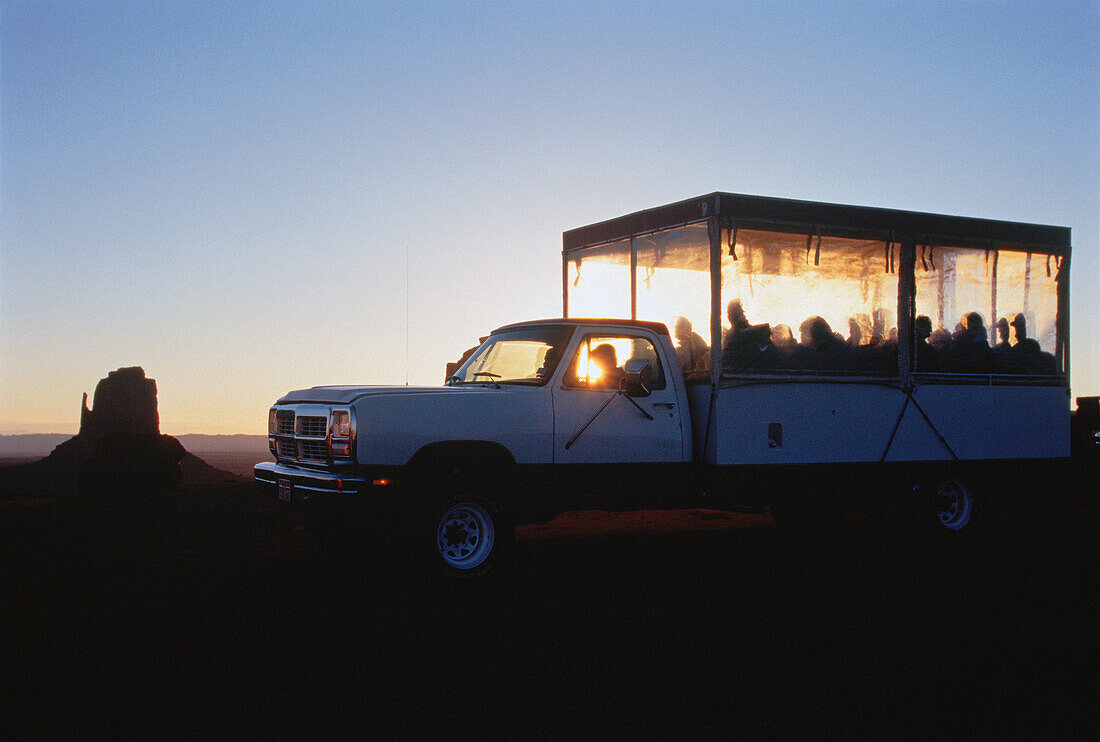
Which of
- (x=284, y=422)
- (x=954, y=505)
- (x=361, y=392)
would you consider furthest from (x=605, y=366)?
(x=954, y=505)

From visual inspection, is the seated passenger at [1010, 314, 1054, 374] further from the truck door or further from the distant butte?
the distant butte

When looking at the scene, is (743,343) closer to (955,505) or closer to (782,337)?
(782,337)

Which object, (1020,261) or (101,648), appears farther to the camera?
(1020,261)

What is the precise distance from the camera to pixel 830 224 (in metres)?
10.6

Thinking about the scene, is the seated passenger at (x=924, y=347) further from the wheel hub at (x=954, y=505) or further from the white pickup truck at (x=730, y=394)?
the wheel hub at (x=954, y=505)

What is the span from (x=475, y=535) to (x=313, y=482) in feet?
4.76

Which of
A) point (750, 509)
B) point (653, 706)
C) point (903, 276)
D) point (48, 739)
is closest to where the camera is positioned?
point (48, 739)

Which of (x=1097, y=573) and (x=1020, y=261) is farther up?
(x=1020, y=261)

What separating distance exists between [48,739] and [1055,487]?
37.7 feet

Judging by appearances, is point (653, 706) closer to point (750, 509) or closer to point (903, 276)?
point (750, 509)

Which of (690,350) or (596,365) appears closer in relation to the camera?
(596,365)

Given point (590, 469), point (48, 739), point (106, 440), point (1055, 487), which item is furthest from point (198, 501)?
point (106, 440)

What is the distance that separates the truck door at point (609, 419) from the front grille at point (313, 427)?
6.66ft

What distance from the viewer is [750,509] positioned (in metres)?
9.93
